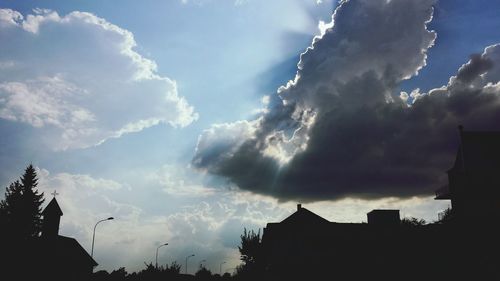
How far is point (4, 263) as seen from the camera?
3784 centimetres

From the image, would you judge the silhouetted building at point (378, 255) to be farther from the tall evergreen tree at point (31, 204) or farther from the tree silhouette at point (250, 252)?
the tall evergreen tree at point (31, 204)

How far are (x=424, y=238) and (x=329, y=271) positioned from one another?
279 inches

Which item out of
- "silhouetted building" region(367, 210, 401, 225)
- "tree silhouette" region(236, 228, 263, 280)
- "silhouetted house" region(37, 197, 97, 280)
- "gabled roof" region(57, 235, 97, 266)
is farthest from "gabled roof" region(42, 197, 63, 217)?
"silhouetted building" region(367, 210, 401, 225)

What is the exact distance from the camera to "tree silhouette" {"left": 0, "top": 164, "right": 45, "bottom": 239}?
6262 centimetres

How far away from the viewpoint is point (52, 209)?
62.2 meters

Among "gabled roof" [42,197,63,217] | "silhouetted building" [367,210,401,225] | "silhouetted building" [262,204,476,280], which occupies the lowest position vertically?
"silhouetted building" [262,204,476,280]

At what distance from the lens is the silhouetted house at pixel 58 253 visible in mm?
51625

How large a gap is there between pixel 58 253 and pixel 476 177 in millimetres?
49648

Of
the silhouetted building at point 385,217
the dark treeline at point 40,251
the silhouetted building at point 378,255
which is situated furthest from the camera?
the silhouetted building at point 385,217

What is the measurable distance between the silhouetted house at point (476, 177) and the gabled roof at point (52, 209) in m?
50.5

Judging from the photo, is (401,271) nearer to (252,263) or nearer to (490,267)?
(490,267)

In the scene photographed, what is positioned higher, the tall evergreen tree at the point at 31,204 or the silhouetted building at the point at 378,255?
the tall evergreen tree at the point at 31,204

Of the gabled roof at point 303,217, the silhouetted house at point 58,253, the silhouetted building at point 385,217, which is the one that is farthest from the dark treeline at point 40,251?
the silhouetted building at point 385,217

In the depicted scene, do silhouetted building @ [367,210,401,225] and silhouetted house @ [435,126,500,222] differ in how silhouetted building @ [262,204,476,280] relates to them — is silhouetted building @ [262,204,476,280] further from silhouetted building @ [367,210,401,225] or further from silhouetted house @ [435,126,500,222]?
silhouetted house @ [435,126,500,222]
